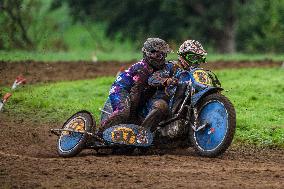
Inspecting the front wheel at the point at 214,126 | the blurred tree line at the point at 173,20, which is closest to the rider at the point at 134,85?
the front wheel at the point at 214,126

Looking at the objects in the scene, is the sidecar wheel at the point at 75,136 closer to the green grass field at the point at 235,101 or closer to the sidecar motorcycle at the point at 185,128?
the sidecar motorcycle at the point at 185,128

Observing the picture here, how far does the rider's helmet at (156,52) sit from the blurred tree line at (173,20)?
32.9 metres

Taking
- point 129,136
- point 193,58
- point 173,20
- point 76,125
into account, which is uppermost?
point 173,20

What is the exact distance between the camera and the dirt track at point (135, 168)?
10125mm

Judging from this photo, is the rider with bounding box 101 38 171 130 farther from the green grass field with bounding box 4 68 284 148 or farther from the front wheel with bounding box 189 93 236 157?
the green grass field with bounding box 4 68 284 148

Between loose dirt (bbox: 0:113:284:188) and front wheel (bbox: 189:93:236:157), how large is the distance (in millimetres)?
202

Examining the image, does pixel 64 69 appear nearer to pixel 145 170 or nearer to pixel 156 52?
pixel 156 52

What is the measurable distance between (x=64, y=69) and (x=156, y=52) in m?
16.8

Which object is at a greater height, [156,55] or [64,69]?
[64,69]

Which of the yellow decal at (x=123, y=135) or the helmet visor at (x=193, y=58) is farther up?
the helmet visor at (x=193, y=58)

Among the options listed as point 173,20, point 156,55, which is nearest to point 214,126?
point 156,55

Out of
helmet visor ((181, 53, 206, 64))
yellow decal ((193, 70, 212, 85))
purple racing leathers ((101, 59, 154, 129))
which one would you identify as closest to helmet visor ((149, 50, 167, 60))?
purple racing leathers ((101, 59, 154, 129))

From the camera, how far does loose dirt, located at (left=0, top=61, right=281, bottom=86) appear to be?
27.0 m

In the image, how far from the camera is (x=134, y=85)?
1369 cm
